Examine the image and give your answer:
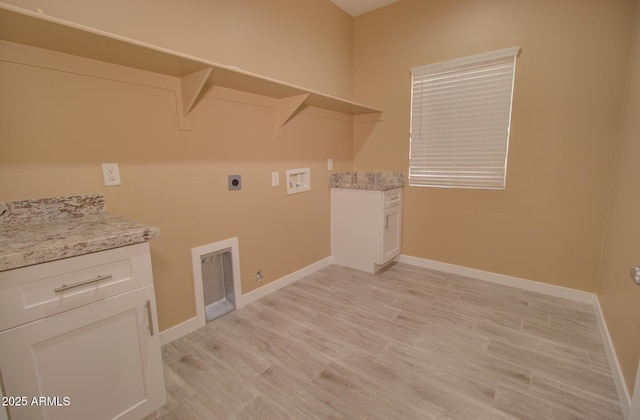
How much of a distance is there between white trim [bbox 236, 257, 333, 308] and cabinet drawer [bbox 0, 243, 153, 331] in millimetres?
1260

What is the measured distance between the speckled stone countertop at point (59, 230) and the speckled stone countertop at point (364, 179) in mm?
2124

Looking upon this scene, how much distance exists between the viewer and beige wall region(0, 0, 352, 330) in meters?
1.40

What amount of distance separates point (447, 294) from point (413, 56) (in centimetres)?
242

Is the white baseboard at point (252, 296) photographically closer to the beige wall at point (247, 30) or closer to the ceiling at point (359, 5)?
the beige wall at point (247, 30)

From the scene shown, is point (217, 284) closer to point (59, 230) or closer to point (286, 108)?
point (59, 230)

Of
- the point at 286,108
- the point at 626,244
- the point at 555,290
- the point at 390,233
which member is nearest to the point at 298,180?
the point at 286,108

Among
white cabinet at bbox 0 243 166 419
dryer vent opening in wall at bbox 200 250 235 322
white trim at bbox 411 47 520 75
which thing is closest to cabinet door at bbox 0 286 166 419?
white cabinet at bbox 0 243 166 419

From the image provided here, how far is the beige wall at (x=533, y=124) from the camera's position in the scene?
2229mm

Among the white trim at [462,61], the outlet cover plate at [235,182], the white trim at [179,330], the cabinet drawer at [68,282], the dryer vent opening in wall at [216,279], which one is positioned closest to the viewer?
the cabinet drawer at [68,282]

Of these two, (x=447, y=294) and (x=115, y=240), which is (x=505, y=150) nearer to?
(x=447, y=294)

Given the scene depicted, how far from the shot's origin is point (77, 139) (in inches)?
59.4

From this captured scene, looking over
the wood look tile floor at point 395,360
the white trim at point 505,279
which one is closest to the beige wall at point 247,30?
the wood look tile floor at point 395,360

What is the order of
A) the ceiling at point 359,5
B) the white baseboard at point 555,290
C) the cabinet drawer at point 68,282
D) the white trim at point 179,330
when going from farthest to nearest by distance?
1. the ceiling at point 359,5
2. the white trim at point 179,330
3. the white baseboard at point 555,290
4. the cabinet drawer at point 68,282

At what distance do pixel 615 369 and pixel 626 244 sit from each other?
713mm
